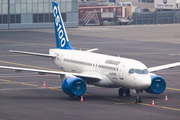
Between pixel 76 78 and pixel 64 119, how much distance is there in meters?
8.16

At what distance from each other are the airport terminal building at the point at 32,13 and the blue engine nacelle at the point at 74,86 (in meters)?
105

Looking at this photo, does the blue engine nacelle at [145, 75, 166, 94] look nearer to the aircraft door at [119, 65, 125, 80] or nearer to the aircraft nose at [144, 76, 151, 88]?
the aircraft nose at [144, 76, 151, 88]

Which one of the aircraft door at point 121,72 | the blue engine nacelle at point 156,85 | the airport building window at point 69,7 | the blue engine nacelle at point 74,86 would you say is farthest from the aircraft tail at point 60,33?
the airport building window at point 69,7

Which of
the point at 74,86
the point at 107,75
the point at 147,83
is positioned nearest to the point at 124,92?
the point at 107,75

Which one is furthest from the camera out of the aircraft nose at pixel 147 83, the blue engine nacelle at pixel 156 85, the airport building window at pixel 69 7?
the airport building window at pixel 69 7

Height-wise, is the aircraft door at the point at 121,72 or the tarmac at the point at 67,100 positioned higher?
the aircraft door at the point at 121,72

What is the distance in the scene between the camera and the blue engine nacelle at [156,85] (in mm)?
39406

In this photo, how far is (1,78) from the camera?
174 ft

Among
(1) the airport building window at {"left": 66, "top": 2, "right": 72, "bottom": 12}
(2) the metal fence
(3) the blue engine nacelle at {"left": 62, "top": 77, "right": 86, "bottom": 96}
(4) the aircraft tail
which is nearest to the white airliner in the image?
(3) the blue engine nacelle at {"left": 62, "top": 77, "right": 86, "bottom": 96}

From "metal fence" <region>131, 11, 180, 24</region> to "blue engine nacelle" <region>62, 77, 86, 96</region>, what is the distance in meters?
155

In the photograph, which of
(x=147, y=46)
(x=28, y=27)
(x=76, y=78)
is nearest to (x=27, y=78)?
(x=76, y=78)

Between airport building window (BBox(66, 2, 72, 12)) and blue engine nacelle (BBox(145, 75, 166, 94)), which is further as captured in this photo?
airport building window (BBox(66, 2, 72, 12))

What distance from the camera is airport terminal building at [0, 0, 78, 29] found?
14175 cm

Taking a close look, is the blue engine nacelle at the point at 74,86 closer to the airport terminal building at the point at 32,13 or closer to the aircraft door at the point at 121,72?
the aircraft door at the point at 121,72
